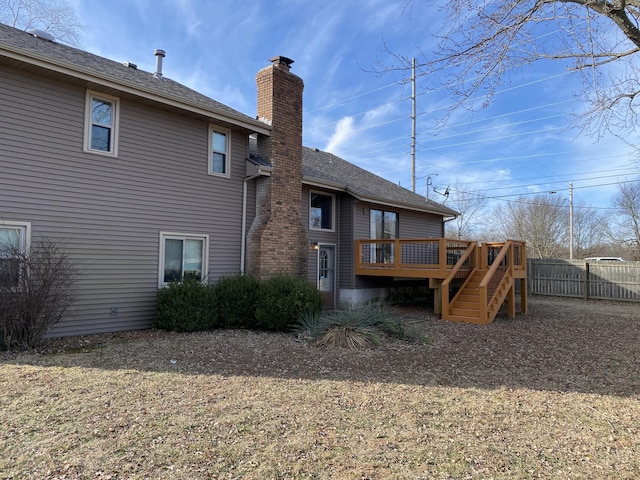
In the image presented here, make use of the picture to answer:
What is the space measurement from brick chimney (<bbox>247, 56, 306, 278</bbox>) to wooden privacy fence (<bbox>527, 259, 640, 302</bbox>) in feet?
42.9

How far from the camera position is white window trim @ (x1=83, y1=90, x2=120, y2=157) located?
318 inches

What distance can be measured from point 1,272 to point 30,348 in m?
1.29

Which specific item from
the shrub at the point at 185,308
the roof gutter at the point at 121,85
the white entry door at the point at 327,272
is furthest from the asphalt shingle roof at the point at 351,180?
the shrub at the point at 185,308

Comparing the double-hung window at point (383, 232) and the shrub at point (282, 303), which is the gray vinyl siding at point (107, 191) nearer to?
the shrub at point (282, 303)

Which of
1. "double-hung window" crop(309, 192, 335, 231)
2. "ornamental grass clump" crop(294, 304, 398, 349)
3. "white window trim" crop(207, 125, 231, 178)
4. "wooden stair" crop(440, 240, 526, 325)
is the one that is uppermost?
"white window trim" crop(207, 125, 231, 178)

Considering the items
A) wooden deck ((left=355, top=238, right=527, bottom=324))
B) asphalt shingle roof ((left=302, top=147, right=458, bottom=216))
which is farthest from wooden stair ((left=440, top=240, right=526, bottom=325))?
asphalt shingle roof ((left=302, top=147, right=458, bottom=216))

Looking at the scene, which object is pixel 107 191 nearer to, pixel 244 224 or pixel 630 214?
pixel 244 224

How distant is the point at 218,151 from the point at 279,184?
173 centimetres

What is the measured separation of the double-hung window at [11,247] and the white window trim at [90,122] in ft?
6.22

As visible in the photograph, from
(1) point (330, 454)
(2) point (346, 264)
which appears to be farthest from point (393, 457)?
(2) point (346, 264)

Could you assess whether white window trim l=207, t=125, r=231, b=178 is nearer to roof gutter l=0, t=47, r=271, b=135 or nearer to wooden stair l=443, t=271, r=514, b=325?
roof gutter l=0, t=47, r=271, b=135

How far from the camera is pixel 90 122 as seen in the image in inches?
321

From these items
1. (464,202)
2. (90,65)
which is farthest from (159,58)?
(464,202)

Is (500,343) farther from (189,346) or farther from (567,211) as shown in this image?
(567,211)
